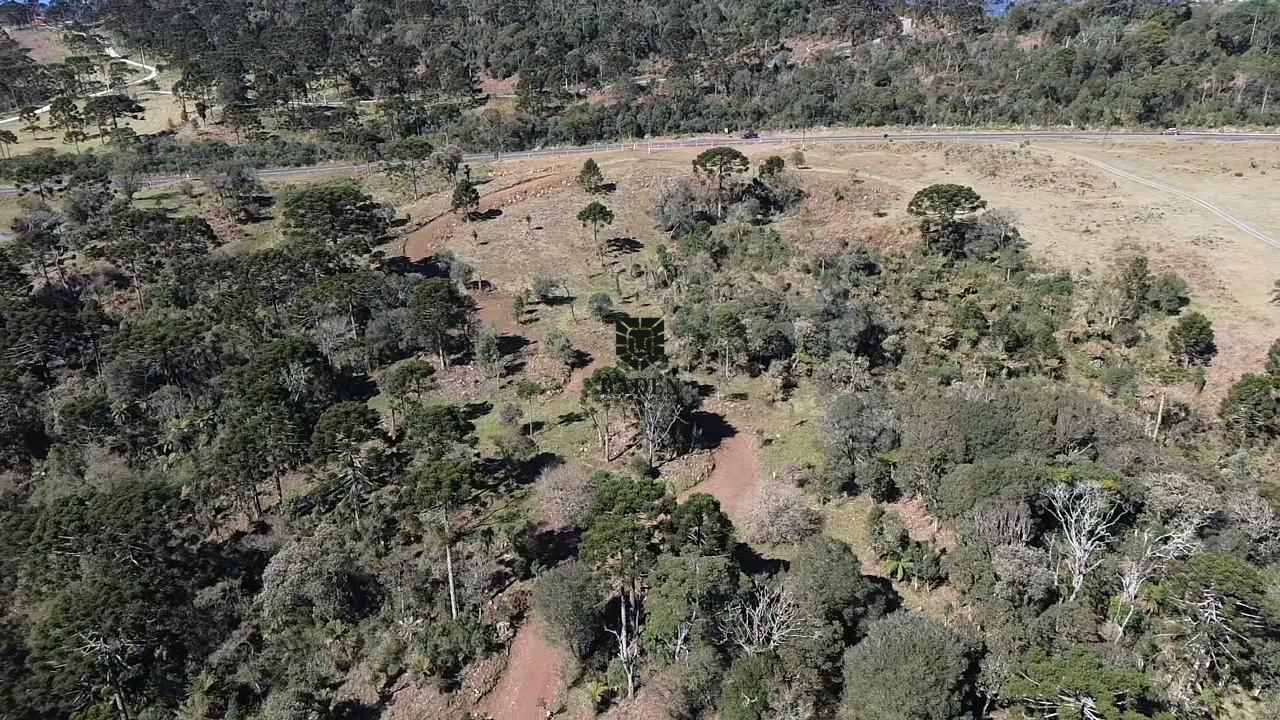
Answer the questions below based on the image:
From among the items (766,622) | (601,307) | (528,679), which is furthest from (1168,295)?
(528,679)

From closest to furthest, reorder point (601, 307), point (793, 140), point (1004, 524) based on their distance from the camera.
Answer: point (1004, 524) → point (601, 307) → point (793, 140)

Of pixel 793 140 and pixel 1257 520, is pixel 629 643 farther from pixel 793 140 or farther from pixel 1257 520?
pixel 793 140

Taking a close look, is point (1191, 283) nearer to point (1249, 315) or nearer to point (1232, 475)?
point (1249, 315)

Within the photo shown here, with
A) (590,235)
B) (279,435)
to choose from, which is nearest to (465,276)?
(590,235)

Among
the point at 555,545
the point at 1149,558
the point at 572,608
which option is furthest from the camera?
the point at 555,545

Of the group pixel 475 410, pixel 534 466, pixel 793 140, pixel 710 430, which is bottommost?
pixel 534 466

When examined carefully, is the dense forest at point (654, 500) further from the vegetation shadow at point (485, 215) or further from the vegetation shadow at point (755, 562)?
the vegetation shadow at point (485, 215)

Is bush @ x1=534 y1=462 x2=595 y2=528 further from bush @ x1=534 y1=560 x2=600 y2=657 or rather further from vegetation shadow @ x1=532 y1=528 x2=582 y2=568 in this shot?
bush @ x1=534 y1=560 x2=600 y2=657
